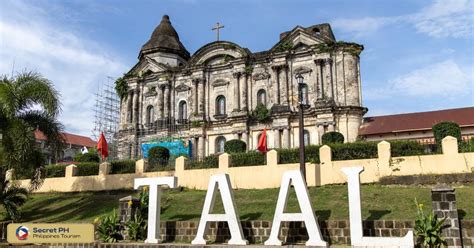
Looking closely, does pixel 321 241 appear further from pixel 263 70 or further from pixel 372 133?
pixel 263 70

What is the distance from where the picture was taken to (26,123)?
1733cm

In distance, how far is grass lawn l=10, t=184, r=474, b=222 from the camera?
1381 centimetres

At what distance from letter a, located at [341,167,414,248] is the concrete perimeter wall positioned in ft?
27.3

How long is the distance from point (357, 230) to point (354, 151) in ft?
31.3

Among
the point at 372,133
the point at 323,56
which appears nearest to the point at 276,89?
the point at 323,56

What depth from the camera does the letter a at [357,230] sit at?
10.3 m

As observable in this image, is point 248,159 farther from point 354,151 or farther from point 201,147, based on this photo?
point 201,147

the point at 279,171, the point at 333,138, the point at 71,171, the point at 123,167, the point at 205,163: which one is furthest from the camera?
the point at 333,138

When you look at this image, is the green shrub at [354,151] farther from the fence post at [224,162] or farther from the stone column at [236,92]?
the stone column at [236,92]

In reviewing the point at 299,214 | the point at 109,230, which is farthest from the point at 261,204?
the point at 109,230

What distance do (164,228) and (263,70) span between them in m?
20.6

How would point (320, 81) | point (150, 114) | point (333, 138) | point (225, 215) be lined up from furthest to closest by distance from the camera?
1. point (150, 114)
2. point (320, 81)
3. point (333, 138)
4. point (225, 215)

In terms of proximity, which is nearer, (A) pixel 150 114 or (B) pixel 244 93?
(B) pixel 244 93

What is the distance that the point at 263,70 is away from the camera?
3288 cm
